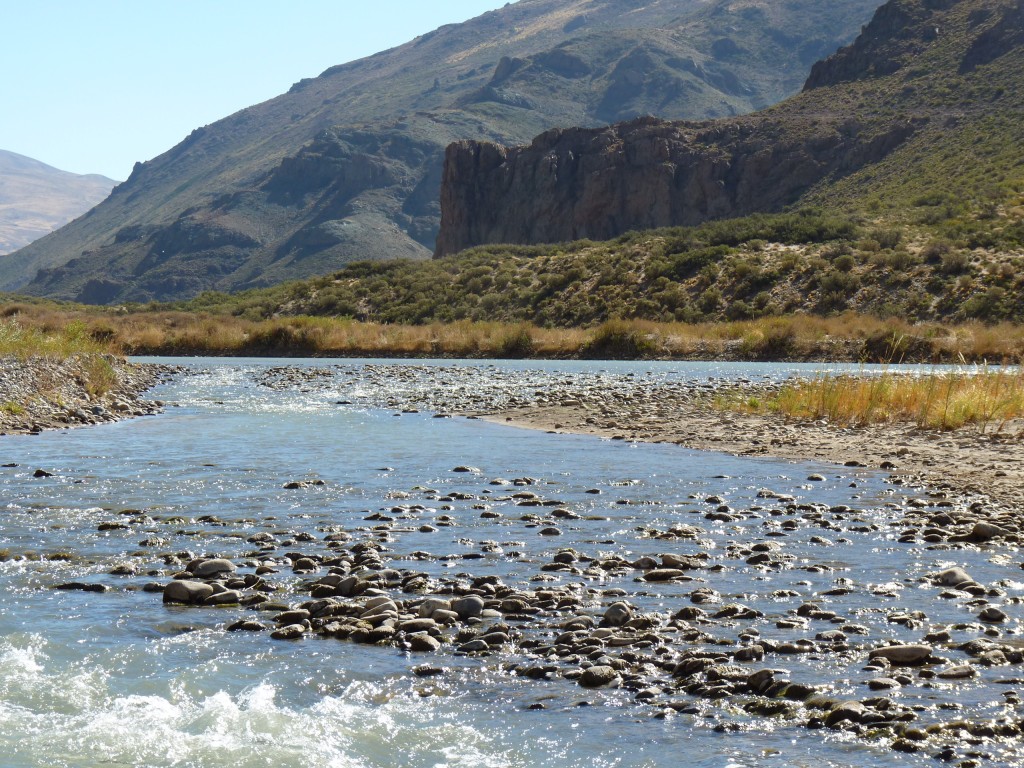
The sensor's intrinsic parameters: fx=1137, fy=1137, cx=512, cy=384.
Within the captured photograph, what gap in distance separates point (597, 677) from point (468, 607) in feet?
4.94

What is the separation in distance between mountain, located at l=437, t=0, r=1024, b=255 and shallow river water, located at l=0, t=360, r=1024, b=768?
52.5 metres

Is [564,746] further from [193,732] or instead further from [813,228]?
[813,228]

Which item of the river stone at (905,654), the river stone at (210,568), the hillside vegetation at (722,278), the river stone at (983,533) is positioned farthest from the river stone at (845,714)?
the hillside vegetation at (722,278)

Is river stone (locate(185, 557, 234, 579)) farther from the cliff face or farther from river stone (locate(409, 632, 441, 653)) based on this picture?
the cliff face

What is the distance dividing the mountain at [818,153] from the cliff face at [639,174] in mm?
138

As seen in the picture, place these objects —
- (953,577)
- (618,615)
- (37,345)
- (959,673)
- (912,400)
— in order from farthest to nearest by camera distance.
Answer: (37,345) < (912,400) < (953,577) < (618,615) < (959,673)

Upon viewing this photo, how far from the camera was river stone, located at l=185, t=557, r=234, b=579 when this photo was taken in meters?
8.59

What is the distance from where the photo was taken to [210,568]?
8.64 meters

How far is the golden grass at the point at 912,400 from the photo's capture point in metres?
17.6

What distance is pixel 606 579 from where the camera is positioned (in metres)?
8.50

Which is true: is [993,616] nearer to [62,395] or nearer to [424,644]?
[424,644]

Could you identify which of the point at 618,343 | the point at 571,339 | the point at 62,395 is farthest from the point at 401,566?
the point at 571,339

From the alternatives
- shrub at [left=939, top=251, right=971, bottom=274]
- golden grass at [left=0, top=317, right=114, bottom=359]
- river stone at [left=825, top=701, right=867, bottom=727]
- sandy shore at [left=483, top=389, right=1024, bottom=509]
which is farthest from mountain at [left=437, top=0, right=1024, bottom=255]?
river stone at [left=825, top=701, right=867, bottom=727]

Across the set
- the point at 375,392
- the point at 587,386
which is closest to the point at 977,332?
the point at 587,386
